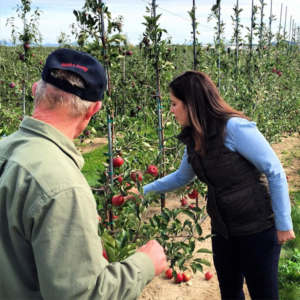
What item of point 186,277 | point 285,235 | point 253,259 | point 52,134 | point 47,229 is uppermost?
point 52,134

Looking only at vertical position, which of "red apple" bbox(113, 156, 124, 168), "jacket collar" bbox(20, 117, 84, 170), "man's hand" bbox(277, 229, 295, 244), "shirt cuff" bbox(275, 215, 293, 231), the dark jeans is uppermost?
"jacket collar" bbox(20, 117, 84, 170)

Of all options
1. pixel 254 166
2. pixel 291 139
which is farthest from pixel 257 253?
pixel 291 139

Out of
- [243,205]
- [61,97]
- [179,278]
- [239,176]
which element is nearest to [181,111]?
[239,176]

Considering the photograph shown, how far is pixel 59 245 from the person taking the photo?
0.89m

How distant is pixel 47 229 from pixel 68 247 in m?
0.07

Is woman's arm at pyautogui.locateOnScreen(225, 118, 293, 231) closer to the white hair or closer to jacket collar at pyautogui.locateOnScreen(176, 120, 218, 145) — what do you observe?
jacket collar at pyautogui.locateOnScreen(176, 120, 218, 145)

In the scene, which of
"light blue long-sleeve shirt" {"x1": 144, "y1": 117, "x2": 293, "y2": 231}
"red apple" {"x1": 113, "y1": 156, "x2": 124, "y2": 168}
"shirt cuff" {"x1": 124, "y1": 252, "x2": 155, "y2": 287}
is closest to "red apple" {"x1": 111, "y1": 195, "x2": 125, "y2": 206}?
"red apple" {"x1": 113, "y1": 156, "x2": 124, "y2": 168}

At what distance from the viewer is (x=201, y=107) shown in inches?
72.7

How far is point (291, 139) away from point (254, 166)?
6.71 m

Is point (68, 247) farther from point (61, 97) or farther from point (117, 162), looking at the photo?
point (117, 162)

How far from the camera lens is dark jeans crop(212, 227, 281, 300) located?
6.16ft

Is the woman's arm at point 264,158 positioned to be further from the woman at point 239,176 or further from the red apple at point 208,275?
the red apple at point 208,275

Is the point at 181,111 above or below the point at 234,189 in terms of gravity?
above

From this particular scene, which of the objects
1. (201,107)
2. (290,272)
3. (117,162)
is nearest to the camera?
(201,107)
